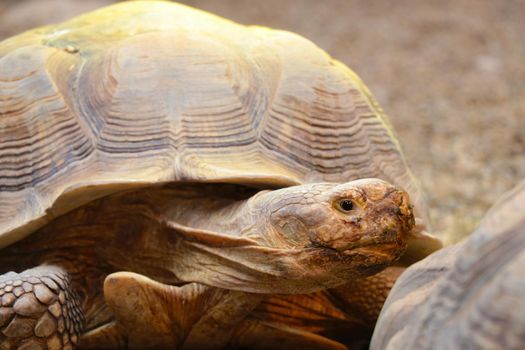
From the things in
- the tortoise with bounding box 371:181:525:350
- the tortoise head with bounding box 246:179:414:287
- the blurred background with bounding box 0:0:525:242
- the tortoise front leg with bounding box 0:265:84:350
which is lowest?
the blurred background with bounding box 0:0:525:242

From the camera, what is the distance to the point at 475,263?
1322 mm

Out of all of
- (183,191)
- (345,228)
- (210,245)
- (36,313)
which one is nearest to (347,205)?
(345,228)

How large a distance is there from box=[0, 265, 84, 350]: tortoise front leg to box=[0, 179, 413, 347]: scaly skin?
25 mm

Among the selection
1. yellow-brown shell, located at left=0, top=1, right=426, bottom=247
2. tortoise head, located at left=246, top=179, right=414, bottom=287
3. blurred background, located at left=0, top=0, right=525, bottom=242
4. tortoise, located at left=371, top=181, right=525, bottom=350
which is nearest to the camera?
tortoise, located at left=371, top=181, right=525, bottom=350

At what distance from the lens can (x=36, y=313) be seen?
2.01 meters

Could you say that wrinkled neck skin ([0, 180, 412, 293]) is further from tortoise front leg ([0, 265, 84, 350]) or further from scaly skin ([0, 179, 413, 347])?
tortoise front leg ([0, 265, 84, 350])

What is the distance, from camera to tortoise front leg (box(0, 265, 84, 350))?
78.2 inches

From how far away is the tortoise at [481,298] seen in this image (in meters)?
1.20

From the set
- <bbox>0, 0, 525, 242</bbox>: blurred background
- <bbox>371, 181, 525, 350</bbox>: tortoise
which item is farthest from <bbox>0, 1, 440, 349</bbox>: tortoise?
<bbox>0, 0, 525, 242</bbox>: blurred background

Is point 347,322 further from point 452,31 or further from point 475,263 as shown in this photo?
point 452,31

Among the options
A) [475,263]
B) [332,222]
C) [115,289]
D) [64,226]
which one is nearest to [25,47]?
[64,226]

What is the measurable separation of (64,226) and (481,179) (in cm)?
274

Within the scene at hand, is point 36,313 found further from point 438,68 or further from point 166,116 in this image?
point 438,68

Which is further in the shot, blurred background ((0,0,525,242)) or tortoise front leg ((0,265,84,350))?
blurred background ((0,0,525,242))
